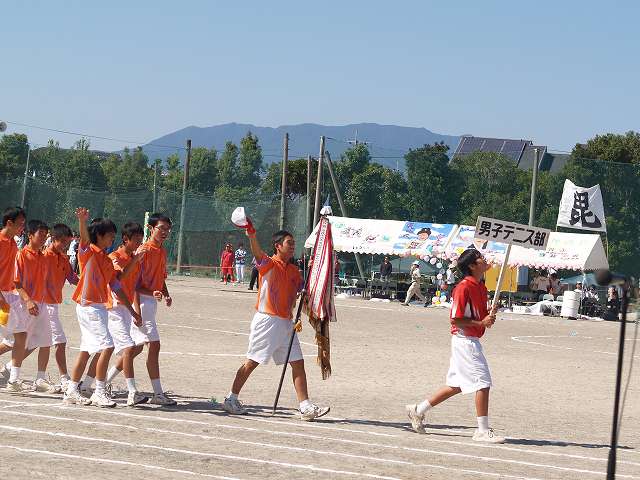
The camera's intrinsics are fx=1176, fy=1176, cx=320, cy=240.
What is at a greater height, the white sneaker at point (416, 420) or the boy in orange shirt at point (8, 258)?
the boy in orange shirt at point (8, 258)

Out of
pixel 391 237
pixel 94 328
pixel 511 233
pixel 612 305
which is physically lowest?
pixel 94 328

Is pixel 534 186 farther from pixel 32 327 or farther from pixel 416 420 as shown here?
pixel 416 420

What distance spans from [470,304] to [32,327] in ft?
15.6

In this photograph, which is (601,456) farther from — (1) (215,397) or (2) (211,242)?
(2) (211,242)

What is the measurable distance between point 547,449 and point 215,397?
3.81m

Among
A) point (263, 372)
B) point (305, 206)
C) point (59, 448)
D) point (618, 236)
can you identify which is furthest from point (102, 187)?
point (59, 448)

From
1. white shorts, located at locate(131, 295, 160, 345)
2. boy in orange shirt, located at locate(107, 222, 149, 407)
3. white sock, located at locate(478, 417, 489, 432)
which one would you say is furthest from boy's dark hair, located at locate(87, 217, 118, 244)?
white sock, located at locate(478, 417, 489, 432)

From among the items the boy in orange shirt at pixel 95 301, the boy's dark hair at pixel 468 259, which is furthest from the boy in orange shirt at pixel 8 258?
the boy's dark hair at pixel 468 259

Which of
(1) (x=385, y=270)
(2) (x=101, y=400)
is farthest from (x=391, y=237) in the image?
(2) (x=101, y=400)

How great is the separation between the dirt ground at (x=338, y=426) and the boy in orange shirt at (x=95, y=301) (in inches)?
12.0

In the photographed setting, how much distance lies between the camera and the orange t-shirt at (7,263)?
12.4 metres

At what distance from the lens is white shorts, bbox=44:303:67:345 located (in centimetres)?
1220

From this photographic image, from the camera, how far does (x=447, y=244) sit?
123ft

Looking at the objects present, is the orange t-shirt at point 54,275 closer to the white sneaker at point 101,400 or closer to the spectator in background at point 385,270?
the white sneaker at point 101,400
